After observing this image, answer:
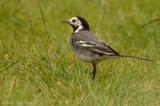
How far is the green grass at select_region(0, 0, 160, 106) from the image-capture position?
7.85 metres

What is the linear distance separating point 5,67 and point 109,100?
4.79 ft

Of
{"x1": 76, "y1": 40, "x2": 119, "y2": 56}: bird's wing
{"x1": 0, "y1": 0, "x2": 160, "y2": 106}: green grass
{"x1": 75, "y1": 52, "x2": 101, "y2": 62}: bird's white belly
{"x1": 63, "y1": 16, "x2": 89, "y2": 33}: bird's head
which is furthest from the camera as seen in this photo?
{"x1": 63, "y1": 16, "x2": 89, "y2": 33}: bird's head

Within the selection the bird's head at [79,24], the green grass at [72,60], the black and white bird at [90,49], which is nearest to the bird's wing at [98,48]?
the black and white bird at [90,49]

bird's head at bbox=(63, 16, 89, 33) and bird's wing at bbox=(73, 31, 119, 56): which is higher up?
bird's head at bbox=(63, 16, 89, 33)

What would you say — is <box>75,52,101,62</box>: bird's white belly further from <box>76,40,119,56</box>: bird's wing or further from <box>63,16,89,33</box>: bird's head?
<box>63,16,89,33</box>: bird's head

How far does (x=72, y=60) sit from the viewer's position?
9.11 m

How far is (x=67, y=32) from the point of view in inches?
458

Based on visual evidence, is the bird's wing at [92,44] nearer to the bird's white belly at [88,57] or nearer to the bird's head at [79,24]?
the bird's white belly at [88,57]

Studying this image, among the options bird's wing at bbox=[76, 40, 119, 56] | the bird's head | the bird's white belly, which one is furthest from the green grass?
the bird's head

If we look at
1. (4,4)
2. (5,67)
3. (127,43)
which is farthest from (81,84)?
(4,4)

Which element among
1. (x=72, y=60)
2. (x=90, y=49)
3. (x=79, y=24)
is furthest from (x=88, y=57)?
(x=79, y=24)

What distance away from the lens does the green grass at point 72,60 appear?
7854mm

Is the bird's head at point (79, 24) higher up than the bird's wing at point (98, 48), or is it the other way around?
the bird's head at point (79, 24)

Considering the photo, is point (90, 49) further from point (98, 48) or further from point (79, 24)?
point (79, 24)
